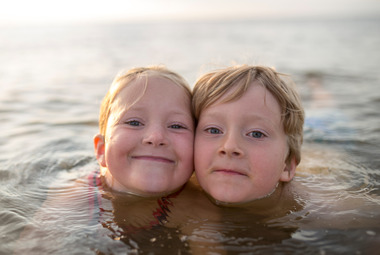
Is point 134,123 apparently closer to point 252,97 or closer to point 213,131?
point 213,131

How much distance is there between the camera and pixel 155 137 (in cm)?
286

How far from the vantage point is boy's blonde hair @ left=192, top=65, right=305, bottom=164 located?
306cm

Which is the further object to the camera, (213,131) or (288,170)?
(288,170)

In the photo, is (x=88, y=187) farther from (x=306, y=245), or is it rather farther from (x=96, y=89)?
(x=96, y=89)

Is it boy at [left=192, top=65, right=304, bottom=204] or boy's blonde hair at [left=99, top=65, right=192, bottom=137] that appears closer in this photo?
boy at [left=192, top=65, right=304, bottom=204]

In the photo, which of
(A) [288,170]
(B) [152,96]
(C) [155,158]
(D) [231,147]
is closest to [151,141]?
(C) [155,158]

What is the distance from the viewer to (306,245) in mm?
2463

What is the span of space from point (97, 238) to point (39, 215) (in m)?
0.68

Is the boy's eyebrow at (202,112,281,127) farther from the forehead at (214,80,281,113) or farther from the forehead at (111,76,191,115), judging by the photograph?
the forehead at (111,76,191,115)

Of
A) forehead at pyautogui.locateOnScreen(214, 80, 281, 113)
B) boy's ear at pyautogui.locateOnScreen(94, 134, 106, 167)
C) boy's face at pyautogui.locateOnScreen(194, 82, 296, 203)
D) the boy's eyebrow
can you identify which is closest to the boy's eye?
boy's face at pyautogui.locateOnScreen(194, 82, 296, 203)

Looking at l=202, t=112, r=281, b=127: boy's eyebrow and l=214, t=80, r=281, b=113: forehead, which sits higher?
l=214, t=80, r=281, b=113: forehead

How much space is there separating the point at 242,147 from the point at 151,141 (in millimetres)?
671

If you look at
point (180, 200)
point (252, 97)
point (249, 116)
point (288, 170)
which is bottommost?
point (180, 200)

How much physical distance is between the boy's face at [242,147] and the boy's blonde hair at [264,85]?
53 millimetres
